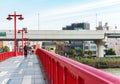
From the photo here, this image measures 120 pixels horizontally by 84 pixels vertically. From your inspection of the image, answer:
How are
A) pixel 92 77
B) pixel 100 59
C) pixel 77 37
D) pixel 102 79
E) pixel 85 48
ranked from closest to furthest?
pixel 102 79, pixel 92 77, pixel 100 59, pixel 77 37, pixel 85 48

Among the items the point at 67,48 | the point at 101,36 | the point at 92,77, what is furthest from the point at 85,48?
the point at 92,77

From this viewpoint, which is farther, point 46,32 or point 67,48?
point 67,48

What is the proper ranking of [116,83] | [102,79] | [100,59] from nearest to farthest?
[116,83] < [102,79] < [100,59]

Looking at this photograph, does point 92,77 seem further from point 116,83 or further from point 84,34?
point 84,34

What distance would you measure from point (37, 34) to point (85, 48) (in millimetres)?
82341

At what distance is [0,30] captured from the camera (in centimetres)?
9769

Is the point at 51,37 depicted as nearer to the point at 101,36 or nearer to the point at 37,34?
the point at 37,34

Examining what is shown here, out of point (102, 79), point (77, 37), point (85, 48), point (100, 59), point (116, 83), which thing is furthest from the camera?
point (85, 48)

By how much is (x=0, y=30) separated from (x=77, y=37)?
20.8m

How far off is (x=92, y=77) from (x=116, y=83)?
64 centimetres

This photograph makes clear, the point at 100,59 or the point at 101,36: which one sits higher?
the point at 101,36

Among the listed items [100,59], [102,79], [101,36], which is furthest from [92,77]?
[101,36]

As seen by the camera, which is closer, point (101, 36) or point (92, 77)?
point (92, 77)

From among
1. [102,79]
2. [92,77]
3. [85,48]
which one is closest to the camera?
[102,79]
